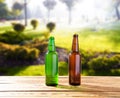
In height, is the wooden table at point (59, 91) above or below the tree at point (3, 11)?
below

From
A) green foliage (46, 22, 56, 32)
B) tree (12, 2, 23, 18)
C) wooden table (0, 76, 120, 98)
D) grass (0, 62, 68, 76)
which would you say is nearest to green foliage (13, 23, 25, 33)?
tree (12, 2, 23, 18)

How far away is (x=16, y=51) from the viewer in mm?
3094

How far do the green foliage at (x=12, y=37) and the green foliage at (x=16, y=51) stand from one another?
0.05m

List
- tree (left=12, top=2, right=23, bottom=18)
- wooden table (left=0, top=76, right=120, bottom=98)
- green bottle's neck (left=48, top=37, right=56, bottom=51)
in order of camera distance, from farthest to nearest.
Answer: tree (left=12, top=2, right=23, bottom=18), green bottle's neck (left=48, top=37, right=56, bottom=51), wooden table (left=0, top=76, right=120, bottom=98)

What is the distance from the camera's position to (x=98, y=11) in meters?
3.22

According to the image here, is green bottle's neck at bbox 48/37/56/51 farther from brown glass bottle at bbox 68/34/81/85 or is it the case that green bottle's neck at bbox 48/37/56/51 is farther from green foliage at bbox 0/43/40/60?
green foliage at bbox 0/43/40/60

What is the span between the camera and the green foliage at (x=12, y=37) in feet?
10.2

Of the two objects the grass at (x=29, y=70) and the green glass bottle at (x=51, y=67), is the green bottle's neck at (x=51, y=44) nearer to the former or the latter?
the green glass bottle at (x=51, y=67)

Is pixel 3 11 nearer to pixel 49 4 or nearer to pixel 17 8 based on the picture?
pixel 17 8

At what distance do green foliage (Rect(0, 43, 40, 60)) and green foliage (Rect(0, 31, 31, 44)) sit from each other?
0.18 feet

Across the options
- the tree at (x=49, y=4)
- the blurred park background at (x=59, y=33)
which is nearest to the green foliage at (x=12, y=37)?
the blurred park background at (x=59, y=33)

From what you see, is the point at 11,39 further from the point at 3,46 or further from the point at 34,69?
the point at 34,69

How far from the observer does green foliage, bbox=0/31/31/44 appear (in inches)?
123

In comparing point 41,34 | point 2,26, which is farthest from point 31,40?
point 2,26
